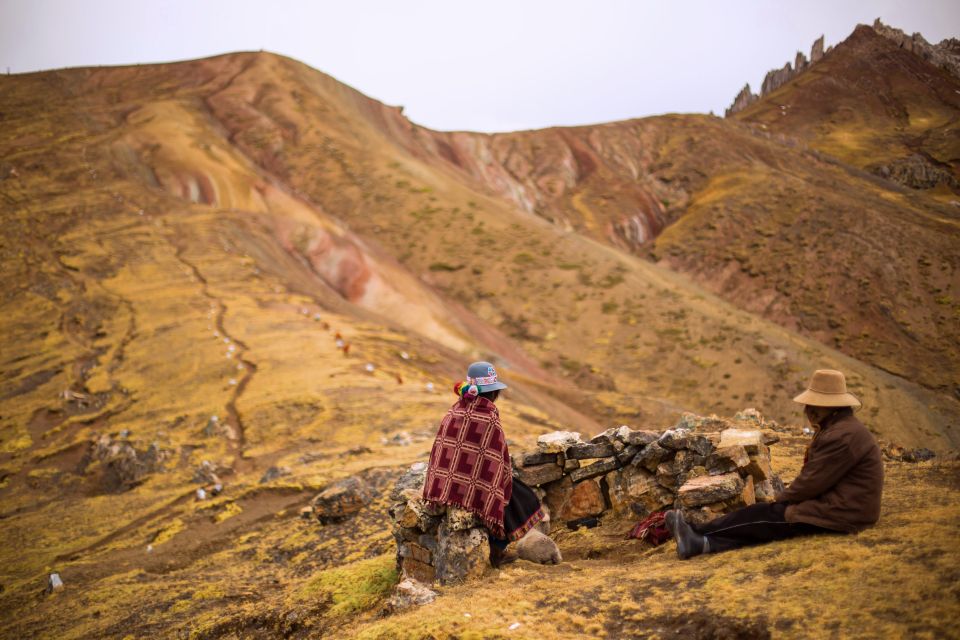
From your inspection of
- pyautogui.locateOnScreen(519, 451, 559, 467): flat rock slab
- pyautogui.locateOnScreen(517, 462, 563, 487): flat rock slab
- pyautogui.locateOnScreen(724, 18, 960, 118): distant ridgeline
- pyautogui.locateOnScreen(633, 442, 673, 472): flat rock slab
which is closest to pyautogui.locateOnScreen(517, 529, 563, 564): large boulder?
pyautogui.locateOnScreen(517, 462, 563, 487): flat rock slab

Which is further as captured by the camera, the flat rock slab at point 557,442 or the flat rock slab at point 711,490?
the flat rock slab at point 557,442

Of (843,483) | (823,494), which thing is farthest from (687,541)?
(843,483)

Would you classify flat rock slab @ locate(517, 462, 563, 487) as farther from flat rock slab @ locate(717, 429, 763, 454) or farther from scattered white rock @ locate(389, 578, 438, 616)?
scattered white rock @ locate(389, 578, 438, 616)

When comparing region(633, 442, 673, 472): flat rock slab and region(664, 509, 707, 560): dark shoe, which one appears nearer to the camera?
region(664, 509, 707, 560): dark shoe

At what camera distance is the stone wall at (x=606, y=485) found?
679 centimetres

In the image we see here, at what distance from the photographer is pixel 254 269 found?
1240 inches

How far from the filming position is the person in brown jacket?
18.7 feet

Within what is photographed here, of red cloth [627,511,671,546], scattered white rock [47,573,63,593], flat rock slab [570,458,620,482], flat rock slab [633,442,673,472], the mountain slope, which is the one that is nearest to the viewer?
red cloth [627,511,671,546]

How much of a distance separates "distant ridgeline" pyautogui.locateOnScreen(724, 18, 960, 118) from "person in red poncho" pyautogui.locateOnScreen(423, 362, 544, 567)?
348ft

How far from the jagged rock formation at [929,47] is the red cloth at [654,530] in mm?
105209

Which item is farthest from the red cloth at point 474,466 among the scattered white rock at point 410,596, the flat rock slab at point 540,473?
the flat rock slab at point 540,473

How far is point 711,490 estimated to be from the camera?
22.1 ft

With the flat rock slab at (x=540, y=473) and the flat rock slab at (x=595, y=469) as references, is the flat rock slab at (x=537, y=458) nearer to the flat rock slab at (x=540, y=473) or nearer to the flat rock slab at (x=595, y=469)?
the flat rock slab at (x=540, y=473)

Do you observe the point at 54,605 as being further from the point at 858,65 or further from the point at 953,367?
the point at 858,65
